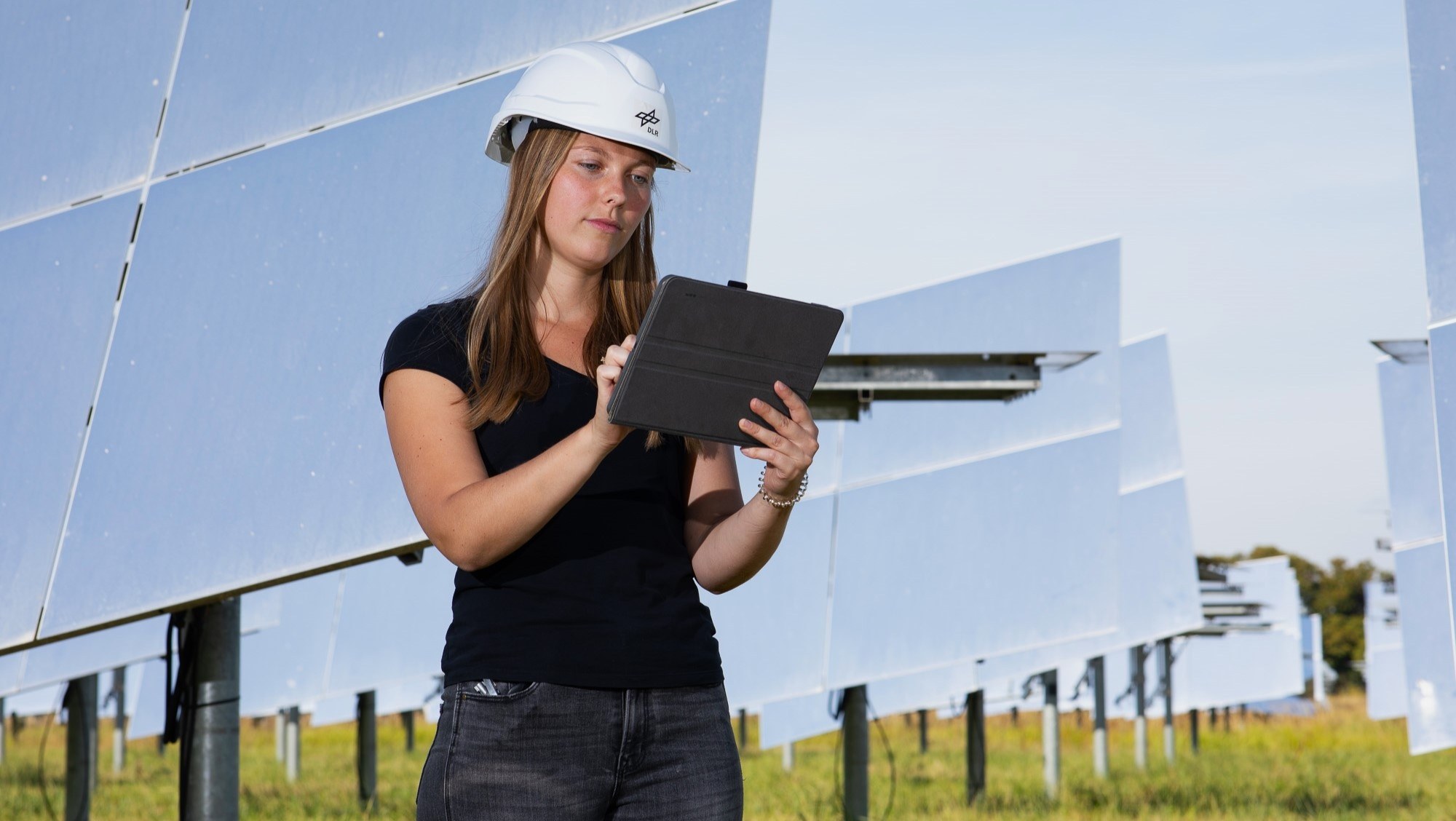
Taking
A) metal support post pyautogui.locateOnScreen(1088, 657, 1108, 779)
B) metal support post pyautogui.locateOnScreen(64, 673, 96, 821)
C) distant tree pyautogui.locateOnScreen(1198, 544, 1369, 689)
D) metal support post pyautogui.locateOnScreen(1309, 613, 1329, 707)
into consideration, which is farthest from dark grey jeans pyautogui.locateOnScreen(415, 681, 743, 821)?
distant tree pyautogui.locateOnScreen(1198, 544, 1369, 689)

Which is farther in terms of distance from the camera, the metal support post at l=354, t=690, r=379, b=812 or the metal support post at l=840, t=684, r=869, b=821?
the metal support post at l=354, t=690, r=379, b=812

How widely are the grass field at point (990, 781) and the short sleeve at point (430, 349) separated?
8.20m

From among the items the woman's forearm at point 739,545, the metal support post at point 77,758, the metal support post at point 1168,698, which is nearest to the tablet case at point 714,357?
the woman's forearm at point 739,545

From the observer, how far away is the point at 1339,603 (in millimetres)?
57750

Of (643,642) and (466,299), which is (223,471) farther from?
(643,642)

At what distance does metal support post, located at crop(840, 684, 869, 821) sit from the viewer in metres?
9.69

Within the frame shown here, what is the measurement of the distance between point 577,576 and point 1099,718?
15.1m

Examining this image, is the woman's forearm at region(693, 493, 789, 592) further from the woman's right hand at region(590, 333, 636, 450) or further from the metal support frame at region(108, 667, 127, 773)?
the metal support frame at region(108, 667, 127, 773)

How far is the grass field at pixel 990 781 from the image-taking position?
38.9ft

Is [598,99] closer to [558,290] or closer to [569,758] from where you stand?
[558,290]

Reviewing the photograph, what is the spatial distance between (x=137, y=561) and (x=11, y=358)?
1.91 feet

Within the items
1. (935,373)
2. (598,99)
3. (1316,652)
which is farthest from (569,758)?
(1316,652)

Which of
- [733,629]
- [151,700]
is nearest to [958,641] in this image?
[733,629]

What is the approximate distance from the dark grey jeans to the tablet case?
1.16 ft
